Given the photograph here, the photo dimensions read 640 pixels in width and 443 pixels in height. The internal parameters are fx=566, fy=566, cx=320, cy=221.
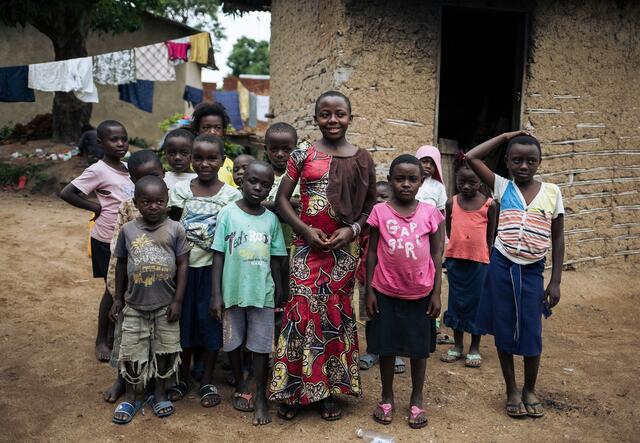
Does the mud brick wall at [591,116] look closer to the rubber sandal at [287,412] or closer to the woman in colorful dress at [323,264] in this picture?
the woman in colorful dress at [323,264]

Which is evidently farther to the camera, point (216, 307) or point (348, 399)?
point (348, 399)

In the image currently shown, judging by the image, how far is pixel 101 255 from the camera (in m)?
3.73

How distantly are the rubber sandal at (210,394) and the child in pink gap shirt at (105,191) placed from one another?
0.95 m

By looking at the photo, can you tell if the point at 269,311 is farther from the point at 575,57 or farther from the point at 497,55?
the point at 497,55

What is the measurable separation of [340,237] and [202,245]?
799 millimetres

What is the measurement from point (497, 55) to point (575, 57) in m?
2.86

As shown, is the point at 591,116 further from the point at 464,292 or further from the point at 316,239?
the point at 316,239

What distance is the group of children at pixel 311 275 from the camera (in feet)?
9.37

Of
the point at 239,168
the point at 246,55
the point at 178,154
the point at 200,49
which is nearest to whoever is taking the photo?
the point at 178,154

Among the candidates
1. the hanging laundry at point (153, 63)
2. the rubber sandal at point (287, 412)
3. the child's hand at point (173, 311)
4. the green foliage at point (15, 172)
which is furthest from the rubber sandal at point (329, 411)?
the green foliage at point (15, 172)

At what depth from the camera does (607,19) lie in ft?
19.1

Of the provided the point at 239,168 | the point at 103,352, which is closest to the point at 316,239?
the point at 239,168

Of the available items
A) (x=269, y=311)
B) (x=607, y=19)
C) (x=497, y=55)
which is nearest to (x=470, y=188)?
(x=269, y=311)

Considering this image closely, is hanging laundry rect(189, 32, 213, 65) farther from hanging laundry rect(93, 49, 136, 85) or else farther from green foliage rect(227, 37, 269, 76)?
green foliage rect(227, 37, 269, 76)
